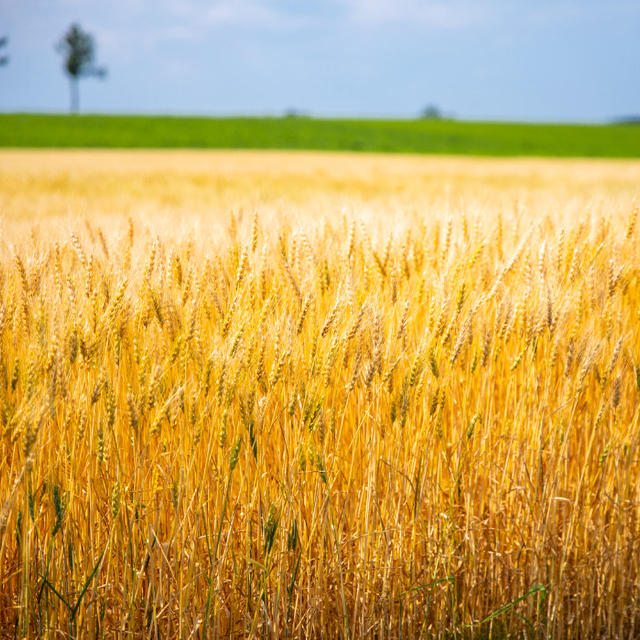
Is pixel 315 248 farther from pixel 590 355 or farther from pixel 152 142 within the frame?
pixel 152 142

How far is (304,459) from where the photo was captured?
5.10ft

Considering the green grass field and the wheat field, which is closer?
the wheat field

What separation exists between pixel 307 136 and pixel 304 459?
131ft

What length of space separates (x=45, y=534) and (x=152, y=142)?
119ft

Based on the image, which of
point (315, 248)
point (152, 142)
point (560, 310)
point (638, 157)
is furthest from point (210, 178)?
point (638, 157)

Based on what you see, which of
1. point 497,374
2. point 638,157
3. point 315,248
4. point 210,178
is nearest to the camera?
point 497,374

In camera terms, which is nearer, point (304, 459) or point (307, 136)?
point (304, 459)

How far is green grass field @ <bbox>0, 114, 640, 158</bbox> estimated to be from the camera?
34625mm

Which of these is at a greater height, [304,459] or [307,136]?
[307,136]

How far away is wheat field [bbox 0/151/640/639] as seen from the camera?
1476 millimetres

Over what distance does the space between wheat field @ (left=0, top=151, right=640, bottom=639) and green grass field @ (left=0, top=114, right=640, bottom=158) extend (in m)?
33.7

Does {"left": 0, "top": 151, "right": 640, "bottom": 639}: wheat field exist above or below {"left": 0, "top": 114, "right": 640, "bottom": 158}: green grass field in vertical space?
below

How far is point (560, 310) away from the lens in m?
1.76

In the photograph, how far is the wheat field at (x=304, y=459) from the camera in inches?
58.1
